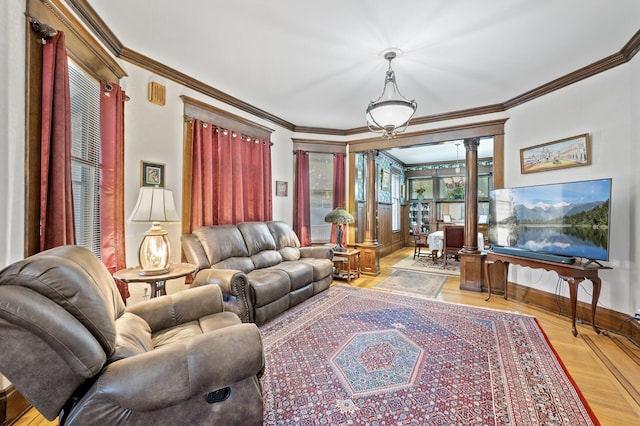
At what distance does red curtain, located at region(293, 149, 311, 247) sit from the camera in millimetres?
5023

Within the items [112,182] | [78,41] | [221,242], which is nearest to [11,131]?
[112,182]

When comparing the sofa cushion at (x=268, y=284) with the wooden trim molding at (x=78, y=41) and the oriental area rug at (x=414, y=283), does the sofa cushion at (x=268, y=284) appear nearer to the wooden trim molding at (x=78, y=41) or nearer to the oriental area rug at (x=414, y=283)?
the oriental area rug at (x=414, y=283)

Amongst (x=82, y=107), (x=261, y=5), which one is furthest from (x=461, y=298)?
(x=82, y=107)

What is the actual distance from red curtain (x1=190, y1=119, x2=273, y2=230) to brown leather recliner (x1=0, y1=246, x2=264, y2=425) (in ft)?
6.74

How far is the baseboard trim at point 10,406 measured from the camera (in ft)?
4.99

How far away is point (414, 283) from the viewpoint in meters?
4.68

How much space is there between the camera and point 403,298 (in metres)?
3.79

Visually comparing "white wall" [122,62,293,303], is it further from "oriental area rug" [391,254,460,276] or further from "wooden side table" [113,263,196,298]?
"oriental area rug" [391,254,460,276]

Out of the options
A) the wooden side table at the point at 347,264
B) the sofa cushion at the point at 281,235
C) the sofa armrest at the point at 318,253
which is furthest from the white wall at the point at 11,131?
the wooden side table at the point at 347,264

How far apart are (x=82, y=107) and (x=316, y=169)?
3580 millimetres

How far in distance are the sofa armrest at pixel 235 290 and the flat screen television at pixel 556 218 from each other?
3312 millimetres

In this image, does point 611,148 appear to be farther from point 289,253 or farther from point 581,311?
point 289,253

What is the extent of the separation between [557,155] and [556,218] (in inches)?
33.8

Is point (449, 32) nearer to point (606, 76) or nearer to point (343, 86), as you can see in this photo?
point (343, 86)
